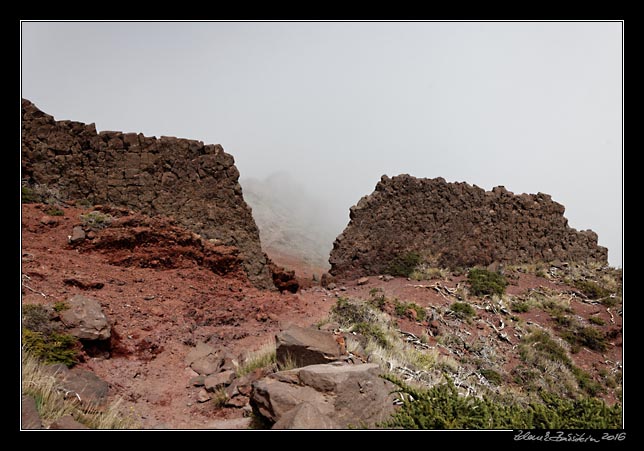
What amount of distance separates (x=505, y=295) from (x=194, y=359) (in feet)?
36.0

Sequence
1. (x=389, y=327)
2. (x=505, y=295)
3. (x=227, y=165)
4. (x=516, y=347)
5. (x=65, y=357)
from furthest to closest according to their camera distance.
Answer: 1. (x=505, y=295)
2. (x=227, y=165)
3. (x=516, y=347)
4. (x=389, y=327)
5. (x=65, y=357)

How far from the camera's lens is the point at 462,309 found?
11.5 meters

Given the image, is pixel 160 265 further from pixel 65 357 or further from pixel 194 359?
pixel 65 357

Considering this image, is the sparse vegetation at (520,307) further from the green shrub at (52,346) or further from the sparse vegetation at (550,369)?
the green shrub at (52,346)

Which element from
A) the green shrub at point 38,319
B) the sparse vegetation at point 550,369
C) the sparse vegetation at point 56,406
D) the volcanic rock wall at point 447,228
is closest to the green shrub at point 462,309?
the sparse vegetation at point 550,369

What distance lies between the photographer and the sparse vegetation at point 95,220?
9.88m

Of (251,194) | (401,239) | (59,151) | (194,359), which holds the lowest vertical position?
(194,359)

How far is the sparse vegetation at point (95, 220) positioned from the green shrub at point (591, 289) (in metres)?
16.6

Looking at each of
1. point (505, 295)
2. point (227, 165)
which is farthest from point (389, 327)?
point (227, 165)

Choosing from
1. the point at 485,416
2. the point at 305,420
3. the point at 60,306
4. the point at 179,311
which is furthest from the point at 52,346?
the point at 485,416

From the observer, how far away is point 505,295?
1315 centimetres

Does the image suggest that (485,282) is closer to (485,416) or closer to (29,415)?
(485,416)

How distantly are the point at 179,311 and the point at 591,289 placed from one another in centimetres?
1472

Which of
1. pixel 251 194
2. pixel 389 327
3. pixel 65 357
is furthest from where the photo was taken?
pixel 251 194
